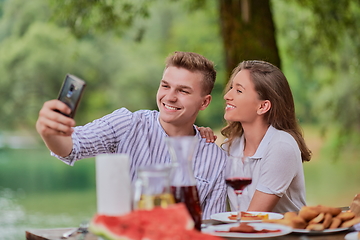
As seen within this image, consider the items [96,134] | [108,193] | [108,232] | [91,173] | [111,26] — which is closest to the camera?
[108,232]

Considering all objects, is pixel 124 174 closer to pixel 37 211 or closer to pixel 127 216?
pixel 127 216

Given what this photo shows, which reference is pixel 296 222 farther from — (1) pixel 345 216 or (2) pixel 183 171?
(2) pixel 183 171

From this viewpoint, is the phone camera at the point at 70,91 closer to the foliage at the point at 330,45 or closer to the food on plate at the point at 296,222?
the food on plate at the point at 296,222

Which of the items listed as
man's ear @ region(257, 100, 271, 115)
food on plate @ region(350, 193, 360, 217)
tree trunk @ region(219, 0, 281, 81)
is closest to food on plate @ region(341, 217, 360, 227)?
food on plate @ region(350, 193, 360, 217)

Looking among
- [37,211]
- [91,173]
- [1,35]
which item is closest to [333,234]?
[37,211]

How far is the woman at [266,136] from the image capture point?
295cm

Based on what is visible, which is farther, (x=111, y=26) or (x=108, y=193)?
(x=111, y=26)

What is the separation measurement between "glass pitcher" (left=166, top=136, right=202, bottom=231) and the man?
1.08 m

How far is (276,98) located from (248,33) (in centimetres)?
235

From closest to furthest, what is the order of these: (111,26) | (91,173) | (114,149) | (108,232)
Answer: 1. (108,232)
2. (114,149)
3. (111,26)
4. (91,173)

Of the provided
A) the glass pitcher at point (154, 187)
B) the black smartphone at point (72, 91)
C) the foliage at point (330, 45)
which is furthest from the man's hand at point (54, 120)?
the foliage at point (330, 45)

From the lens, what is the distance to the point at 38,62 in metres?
18.6

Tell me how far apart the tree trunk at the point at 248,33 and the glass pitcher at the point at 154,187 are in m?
3.84

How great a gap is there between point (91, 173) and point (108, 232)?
1722 centimetres
